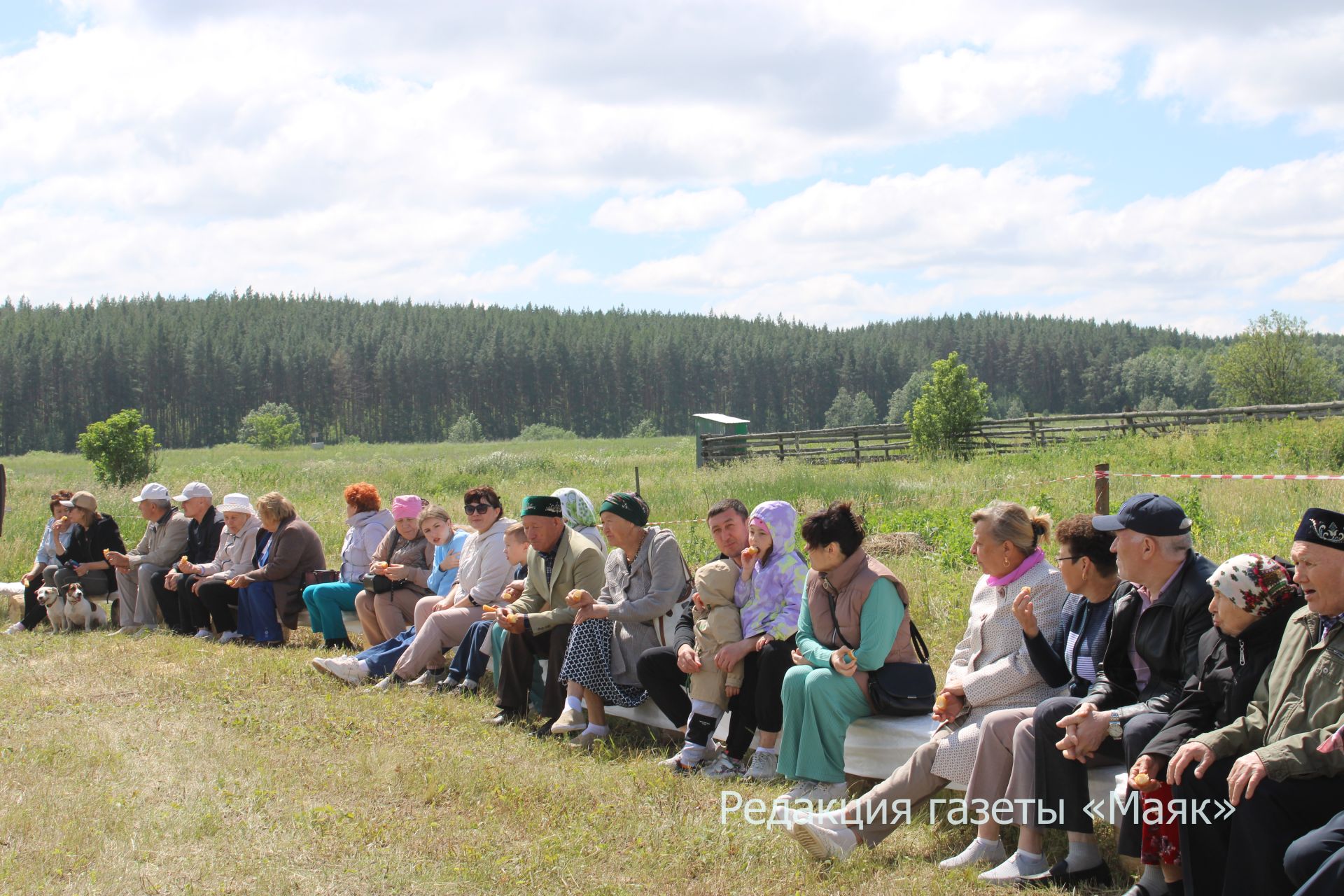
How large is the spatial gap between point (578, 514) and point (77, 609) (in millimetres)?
6062

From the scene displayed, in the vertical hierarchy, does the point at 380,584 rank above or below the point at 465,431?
below

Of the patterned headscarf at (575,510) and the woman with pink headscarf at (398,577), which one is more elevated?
the patterned headscarf at (575,510)

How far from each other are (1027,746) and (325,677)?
5.18 metres

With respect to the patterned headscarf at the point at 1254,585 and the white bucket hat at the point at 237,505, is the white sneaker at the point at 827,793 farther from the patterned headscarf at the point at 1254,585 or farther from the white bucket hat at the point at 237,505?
the white bucket hat at the point at 237,505

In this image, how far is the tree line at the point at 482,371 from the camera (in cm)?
9725

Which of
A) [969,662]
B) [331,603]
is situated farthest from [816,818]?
[331,603]

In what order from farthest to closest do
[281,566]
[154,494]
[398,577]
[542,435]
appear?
[542,435]
[154,494]
[281,566]
[398,577]

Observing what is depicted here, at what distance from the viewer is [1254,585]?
3.56 metres

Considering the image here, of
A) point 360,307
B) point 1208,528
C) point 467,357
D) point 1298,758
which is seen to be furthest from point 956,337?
point 1298,758

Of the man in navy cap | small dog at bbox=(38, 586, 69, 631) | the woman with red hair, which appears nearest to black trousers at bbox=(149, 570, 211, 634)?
small dog at bbox=(38, 586, 69, 631)

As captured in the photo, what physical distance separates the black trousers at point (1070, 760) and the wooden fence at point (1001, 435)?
19226 millimetres

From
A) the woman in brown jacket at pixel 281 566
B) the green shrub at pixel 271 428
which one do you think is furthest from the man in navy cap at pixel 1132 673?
the green shrub at pixel 271 428

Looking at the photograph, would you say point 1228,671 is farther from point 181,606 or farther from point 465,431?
point 465,431

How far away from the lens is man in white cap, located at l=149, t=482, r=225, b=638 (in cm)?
982
